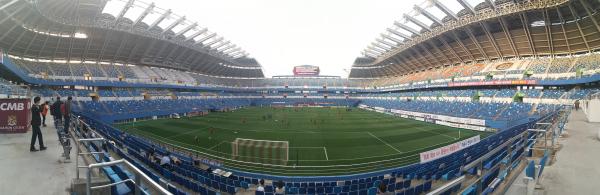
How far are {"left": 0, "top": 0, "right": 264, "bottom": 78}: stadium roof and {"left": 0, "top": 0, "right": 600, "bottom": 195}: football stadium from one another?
286 mm

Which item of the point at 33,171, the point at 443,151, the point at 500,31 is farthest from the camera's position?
the point at 500,31

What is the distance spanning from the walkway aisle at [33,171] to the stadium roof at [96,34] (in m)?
32.3

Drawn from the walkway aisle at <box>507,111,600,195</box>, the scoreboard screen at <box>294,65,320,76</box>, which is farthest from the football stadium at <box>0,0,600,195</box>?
the scoreboard screen at <box>294,65,320,76</box>

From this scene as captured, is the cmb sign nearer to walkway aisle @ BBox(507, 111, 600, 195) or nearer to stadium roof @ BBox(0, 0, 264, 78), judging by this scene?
walkway aisle @ BBox(507, 111, 600, 195)

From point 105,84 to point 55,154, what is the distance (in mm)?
→ 48313

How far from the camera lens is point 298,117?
48906 mm

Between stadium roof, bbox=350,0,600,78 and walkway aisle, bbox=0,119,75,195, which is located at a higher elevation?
stadium roof, bbox=350,0,600,78

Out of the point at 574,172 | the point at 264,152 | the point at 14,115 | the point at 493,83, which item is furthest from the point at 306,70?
the point at 574,172

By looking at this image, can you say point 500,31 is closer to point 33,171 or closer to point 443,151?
point 443,151

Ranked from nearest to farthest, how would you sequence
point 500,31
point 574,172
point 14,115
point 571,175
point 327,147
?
point 571,175, point 574,172, point 14,115, point 327,147, point 500,31

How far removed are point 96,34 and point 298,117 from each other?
119ft

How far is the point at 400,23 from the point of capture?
48.1 meters

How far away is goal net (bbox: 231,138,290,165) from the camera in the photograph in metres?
17.2

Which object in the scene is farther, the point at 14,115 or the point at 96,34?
the point at 96,34
